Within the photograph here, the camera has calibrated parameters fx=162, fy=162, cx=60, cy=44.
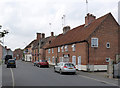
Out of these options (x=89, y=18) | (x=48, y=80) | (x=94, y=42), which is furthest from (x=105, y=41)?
(x=48, y=80)

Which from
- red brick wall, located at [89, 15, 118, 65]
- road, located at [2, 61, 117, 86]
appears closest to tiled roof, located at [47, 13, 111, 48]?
red brick wall, located at [89, 15, 118, 65]

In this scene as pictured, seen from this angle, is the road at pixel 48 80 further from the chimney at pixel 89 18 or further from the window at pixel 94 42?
the chimney at pixel 89 18

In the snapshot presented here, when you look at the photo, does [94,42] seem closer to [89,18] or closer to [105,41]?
[105,41]

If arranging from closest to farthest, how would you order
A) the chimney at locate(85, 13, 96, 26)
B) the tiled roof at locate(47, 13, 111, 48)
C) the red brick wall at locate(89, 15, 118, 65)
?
the red brick wall at locate(89, 15, 118, 65) < the tiled roof at locate(47, 13, 111, 48) < the chimney at locate(85, 13, 96, 26)

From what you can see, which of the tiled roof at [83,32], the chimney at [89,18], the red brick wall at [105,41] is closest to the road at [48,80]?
the red brick wall at [105,41]

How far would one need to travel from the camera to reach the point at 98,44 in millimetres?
24922

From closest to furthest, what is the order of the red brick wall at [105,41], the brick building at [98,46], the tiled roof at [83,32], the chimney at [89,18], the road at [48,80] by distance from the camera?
the road at [48,80] → the brick building at [98,46] → the red brick wall at [105,41] → the tiled roof at [83,32] → the chimney at [89,18]

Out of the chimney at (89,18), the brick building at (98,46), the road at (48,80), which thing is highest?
the chimney at (89,18)

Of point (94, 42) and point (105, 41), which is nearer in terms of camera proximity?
point (94, 42)

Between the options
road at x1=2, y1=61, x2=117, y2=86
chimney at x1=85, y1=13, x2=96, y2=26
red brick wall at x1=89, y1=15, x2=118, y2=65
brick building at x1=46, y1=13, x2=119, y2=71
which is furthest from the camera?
→ chimney at x1=85, y1=13, x2=96, y2=26

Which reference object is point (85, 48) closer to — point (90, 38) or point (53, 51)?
point (90, 38)

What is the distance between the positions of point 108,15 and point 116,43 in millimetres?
4744

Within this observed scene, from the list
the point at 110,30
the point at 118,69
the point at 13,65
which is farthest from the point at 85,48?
the point at 13,65

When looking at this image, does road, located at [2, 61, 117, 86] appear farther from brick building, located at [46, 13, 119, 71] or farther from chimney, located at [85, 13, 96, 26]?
chimney, located at [85, 13, 96, 26]
